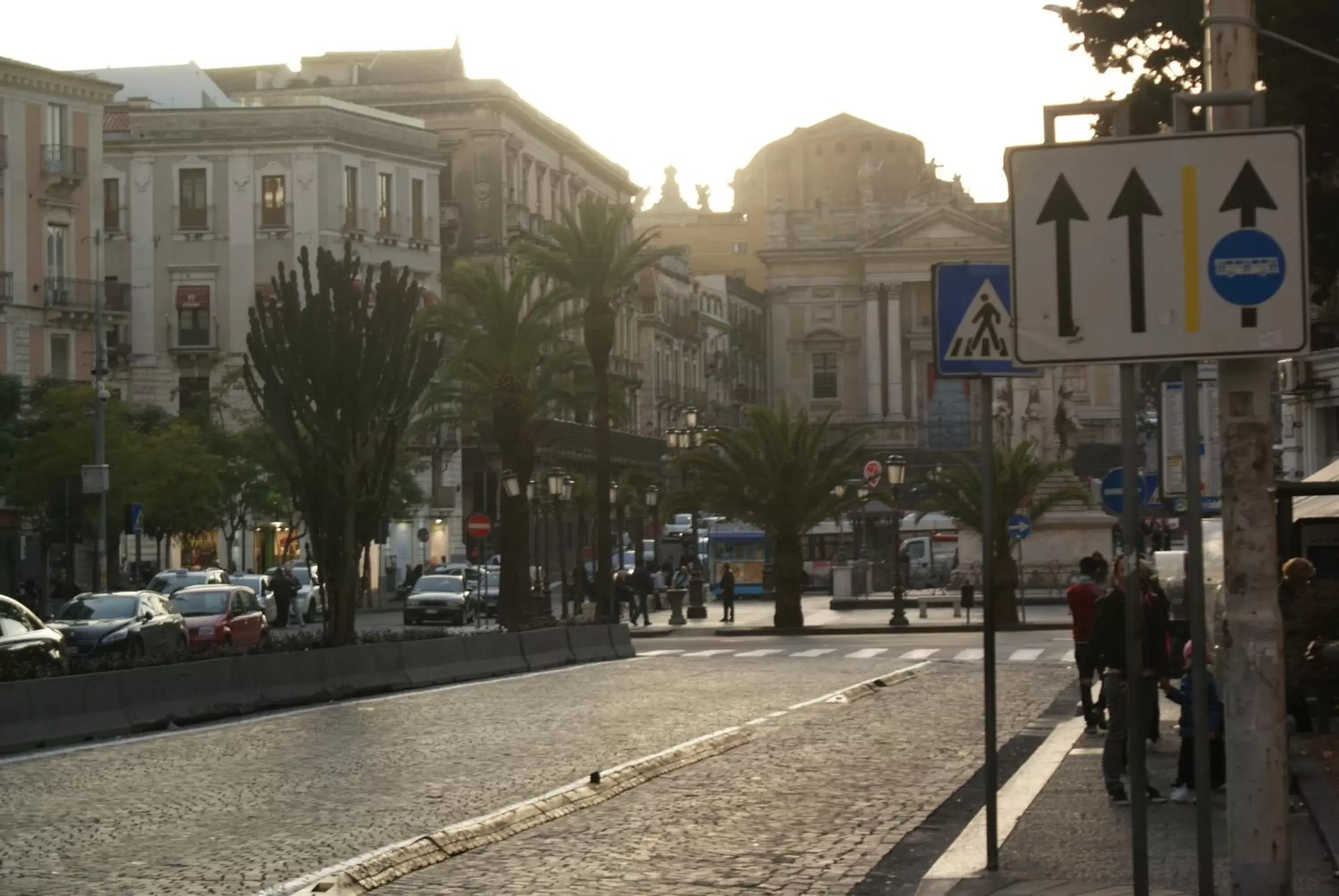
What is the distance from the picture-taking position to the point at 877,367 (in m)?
129

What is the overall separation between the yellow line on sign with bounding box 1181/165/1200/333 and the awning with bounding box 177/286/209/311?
7435 cm

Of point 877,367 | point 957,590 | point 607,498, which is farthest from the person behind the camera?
point 877,367

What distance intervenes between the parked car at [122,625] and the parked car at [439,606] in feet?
67.0

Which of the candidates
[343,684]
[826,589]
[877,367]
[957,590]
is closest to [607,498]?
[957,590]

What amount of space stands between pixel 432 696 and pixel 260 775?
32.6 feet

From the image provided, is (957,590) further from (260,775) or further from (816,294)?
(816,294)

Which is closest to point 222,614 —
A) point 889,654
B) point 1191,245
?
point 889,654

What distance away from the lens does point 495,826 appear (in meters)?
13.3

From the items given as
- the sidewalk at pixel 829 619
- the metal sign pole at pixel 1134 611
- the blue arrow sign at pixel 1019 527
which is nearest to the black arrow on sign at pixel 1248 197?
the metal sign pole at pixel 1134 611

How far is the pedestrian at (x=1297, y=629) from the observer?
58.9 ft

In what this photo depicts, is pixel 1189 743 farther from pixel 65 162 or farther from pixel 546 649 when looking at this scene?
pixel 65 162

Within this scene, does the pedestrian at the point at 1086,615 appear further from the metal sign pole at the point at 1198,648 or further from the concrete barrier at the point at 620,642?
the concrete barrier at the point at 620,642

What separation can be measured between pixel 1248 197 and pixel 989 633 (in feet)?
13.4

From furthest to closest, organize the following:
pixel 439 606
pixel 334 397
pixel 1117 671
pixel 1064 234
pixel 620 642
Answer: pixel 439 606
pixel 620 642
pixel 334 397
pixel 1117 671
pixel 1064 234
